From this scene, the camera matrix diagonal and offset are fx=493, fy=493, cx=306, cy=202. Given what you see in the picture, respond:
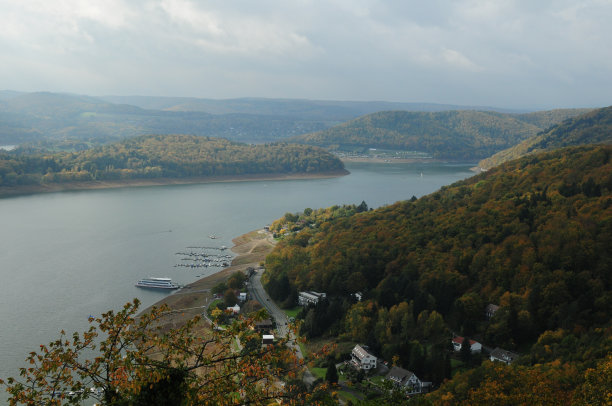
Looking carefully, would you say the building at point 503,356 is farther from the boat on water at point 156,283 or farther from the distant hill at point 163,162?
the distant hill at point 163,162

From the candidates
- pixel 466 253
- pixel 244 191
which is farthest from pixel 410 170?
pixel 466 253

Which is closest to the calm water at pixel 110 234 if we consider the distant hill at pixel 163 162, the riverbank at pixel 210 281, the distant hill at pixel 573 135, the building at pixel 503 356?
the riverbank at pixel 210 281

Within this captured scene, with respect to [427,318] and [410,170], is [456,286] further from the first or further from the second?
[410,170]

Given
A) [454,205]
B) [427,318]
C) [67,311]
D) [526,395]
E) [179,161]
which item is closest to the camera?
[526,395]

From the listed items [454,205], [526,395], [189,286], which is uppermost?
[454,205]

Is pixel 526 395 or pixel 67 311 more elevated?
pixel 526 395

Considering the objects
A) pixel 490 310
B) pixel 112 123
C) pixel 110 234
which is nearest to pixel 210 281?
pixel 110 234

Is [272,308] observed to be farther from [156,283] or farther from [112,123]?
[112,123]
